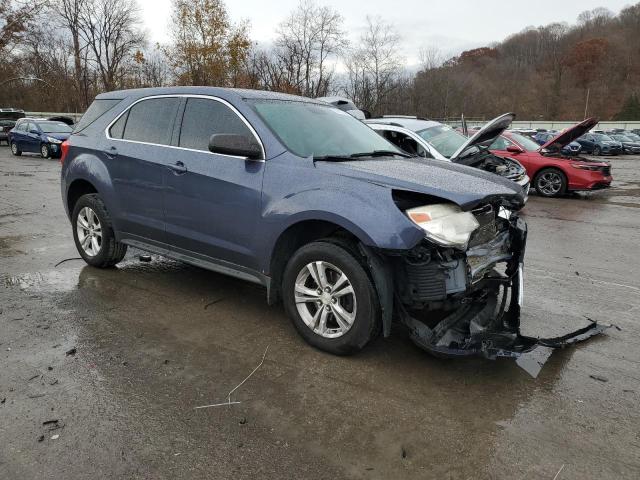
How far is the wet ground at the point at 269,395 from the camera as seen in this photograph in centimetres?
255

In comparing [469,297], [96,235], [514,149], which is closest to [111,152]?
[96,235]

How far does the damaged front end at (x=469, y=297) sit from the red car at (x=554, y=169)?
9087mm

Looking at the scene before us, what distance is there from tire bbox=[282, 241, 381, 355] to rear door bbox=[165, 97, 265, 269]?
0.44 metres

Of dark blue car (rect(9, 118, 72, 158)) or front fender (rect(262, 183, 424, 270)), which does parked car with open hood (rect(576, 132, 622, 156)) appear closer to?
dark blue car (rect(9, 118, 72, 158))

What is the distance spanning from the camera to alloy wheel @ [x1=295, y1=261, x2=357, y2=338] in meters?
3.53

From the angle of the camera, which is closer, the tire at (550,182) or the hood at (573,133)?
the hood at (573,133)

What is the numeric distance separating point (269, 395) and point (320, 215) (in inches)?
47.8

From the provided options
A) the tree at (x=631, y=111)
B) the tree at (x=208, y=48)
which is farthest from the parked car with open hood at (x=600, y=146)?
the tree at (x=631, y=111)

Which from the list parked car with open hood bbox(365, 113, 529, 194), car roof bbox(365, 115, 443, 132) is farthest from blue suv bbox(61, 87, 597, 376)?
car roof bbox(365, 115, 443, 132)

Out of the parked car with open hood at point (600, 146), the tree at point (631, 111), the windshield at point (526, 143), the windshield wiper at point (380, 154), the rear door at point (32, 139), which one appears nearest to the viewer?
the windshield wiper at point (380, 154)

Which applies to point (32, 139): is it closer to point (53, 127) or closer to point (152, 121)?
point (53, 127)

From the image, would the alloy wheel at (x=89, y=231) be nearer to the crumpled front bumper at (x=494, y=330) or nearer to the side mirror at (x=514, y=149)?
the crumpled front bumper at (x=494, y=330)

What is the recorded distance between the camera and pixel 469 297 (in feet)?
12.0

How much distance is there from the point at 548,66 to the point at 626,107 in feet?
90.5
